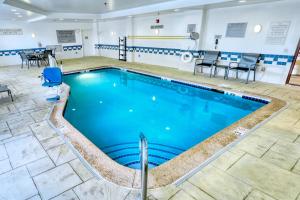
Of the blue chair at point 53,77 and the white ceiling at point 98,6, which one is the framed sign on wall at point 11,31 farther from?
the blue chair at point 53,77

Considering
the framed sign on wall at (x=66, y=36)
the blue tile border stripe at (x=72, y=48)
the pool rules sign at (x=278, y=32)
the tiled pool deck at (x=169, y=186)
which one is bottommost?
the tiled pool deck at (x=169, y=186)

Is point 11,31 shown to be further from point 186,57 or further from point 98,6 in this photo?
point 186,57

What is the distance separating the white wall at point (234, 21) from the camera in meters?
5.02

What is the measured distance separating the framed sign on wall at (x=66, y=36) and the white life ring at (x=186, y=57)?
24.1 ft

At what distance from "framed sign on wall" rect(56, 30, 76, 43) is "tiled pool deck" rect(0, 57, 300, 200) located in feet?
29.1

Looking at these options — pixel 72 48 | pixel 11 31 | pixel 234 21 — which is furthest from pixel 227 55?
pixel 11 31

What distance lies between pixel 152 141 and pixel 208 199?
1609 millimetres

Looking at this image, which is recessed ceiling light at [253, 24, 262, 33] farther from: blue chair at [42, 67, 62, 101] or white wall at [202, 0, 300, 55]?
blue chair at [42, 67, 62, 101]

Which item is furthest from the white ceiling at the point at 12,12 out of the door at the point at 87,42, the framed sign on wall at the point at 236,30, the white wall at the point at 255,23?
the framed sign on wall at the point at 236,30

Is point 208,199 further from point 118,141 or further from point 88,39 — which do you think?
point 88,39

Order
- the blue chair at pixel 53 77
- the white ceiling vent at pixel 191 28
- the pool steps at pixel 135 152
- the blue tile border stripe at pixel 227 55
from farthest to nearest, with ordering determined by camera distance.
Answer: the white ceiling vent at pixel 191 28 < the blue tile border stripe at pixel 227 55 < the blue chair at pixel 53 77 < the pool steps at pixel 135 152

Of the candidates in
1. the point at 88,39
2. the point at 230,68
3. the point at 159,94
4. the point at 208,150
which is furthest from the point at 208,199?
the point at 88,39

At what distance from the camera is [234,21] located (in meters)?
5.91

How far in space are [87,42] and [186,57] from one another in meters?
7.55
